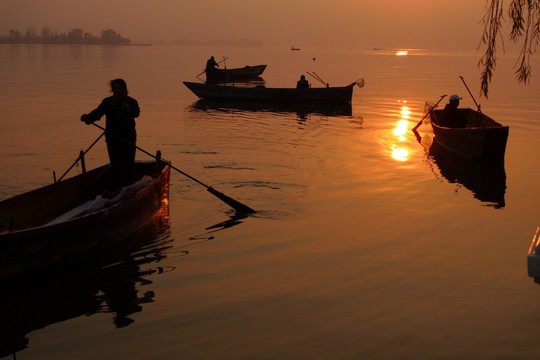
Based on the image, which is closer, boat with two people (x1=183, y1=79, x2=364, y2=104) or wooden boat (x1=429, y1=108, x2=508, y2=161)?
wooden boat (x1=429, y1=108, x2=508, y2=161)

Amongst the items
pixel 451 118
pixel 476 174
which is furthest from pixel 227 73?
pixel 476 174

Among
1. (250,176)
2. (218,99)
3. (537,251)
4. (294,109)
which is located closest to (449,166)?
(250,176)

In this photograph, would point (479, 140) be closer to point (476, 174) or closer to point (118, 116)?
point (476, 174)

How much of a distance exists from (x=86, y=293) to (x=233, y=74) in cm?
4601

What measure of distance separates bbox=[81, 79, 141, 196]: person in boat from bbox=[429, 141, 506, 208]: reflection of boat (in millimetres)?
7668

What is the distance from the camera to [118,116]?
10117 mm

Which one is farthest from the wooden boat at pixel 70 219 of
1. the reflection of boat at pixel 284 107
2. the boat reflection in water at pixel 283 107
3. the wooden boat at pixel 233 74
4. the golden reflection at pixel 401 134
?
the wooden boat at pixel 233 74

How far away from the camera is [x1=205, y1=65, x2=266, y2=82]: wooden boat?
4741cm

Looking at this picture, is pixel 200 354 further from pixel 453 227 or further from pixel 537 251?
pixel 453 227

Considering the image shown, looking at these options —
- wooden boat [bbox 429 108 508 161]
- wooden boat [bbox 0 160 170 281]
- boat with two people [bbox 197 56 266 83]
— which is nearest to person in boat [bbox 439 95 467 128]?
wooden boat [bbox 429 108 508 161]

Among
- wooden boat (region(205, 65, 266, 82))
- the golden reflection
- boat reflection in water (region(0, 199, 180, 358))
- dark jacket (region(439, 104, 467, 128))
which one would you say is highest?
wooden boat (region(205, 65, 266, 82))

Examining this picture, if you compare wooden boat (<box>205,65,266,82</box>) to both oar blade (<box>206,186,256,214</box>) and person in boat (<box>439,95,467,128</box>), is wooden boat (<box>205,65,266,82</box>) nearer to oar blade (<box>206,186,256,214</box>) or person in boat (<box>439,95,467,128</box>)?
person in boat (<box>439,95,467,128</box>)

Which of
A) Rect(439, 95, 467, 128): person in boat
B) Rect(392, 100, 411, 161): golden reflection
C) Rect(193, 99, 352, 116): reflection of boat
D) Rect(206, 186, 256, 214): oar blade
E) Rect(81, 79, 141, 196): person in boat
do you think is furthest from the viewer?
Rect(193, 99, 352, 116): reflection of boat

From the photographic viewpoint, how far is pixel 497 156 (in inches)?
667
